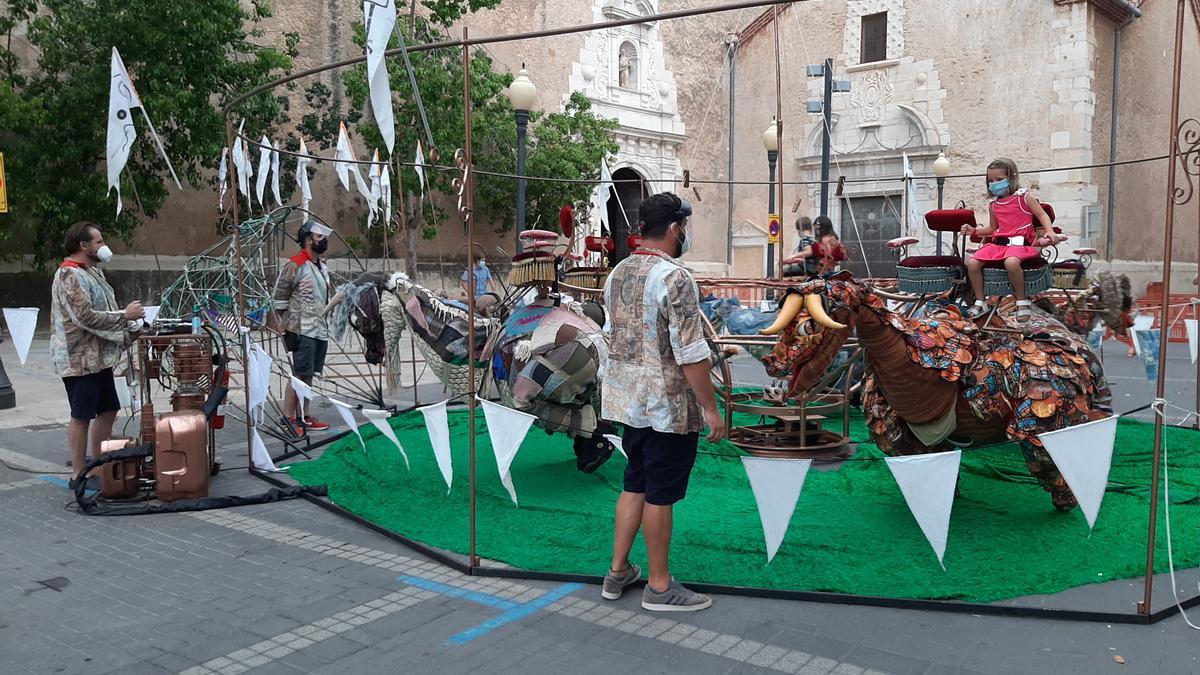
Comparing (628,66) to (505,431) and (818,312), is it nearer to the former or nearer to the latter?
(505,431)

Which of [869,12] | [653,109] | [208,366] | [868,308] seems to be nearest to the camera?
[868,308]

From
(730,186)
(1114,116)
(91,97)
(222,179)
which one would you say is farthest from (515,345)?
(730,186)

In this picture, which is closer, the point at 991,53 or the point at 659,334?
the point at 659,334

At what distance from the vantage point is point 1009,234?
19.2ft

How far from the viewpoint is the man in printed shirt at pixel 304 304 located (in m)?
7.92

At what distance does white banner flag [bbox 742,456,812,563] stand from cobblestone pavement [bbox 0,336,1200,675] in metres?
0.35

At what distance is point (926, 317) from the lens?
16.2 ft

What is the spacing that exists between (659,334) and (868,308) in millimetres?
1139

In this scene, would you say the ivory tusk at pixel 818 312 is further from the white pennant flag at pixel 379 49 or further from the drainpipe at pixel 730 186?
the drainpipe at pixel 730 186

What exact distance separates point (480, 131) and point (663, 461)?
46.7ft

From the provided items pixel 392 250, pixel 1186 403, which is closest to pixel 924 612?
pixel 1186 403

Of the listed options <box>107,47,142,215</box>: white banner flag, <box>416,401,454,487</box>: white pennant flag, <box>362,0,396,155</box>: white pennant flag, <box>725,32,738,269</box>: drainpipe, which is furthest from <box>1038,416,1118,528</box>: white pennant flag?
<box>725,32,738,269</box>: drainpipe

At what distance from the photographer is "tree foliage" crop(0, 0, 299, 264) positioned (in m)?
13.9

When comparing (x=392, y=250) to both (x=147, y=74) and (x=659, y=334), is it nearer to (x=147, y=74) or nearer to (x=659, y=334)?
(x=147, y=74)
